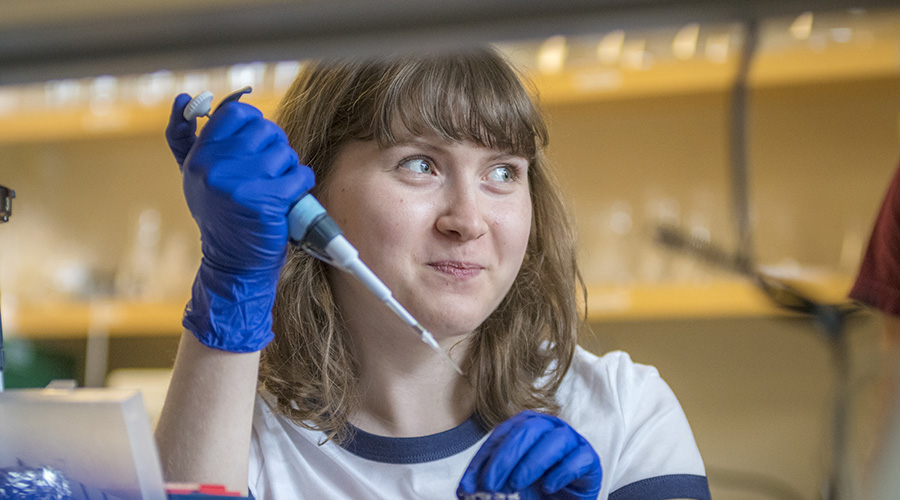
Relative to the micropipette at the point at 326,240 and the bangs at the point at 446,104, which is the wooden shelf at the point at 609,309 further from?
the micropipette at the point at 326,240

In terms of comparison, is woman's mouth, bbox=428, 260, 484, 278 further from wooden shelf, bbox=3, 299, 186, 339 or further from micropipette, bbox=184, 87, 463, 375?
wooden shelf, bbox=3, 299, 186, 339

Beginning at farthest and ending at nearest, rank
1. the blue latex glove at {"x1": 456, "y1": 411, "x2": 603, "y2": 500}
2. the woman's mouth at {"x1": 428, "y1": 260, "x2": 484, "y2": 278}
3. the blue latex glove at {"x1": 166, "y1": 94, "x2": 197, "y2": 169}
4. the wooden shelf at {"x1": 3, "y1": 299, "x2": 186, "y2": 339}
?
the wooden shelf at {"x1": 3, "y1": 299, "x2": 186, "y2": 339}, the woman's mouth at {"x1": 428, "y1": 260, "x2": 484, "y2": 278}, the blue latex glove at {"x1": 166, "y1": 94, "x2": 197, "y2": 169}, the blue latex glove at {"x1": 456, "y1": 411, "x2": 603, "y2": 500}

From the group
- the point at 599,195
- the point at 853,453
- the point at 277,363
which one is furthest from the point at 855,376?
the point at 599,195

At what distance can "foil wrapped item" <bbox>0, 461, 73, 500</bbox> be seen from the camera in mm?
500

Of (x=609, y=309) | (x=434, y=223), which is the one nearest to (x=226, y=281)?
(x=434, y=223)

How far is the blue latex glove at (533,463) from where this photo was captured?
0.63 meters

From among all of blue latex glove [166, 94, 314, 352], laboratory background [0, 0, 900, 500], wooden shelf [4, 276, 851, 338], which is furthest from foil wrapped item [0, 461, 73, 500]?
wooden shelf [4, 276, 851, 338]

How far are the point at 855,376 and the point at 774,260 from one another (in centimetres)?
81

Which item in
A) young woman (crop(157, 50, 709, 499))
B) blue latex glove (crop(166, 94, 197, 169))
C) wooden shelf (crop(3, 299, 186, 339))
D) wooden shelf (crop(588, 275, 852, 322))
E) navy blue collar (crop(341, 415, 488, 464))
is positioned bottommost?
wooden shelf (crop(3, 299, 186, 339))

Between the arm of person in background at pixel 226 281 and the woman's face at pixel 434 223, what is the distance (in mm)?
170

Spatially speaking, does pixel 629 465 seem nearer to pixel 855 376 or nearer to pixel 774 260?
pixel 855 376

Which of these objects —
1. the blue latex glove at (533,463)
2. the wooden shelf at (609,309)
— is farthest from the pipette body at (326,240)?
the wooden shelf at (609,309)

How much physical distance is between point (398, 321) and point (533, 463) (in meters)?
0.34

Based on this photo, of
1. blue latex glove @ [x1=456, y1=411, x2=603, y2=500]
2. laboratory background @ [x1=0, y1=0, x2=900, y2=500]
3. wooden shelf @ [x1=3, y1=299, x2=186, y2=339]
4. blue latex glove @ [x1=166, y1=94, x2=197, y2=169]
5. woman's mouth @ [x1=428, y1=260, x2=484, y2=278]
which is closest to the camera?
blue latex glove @ [x1=456, y1=411, x2=603, y2=500]
